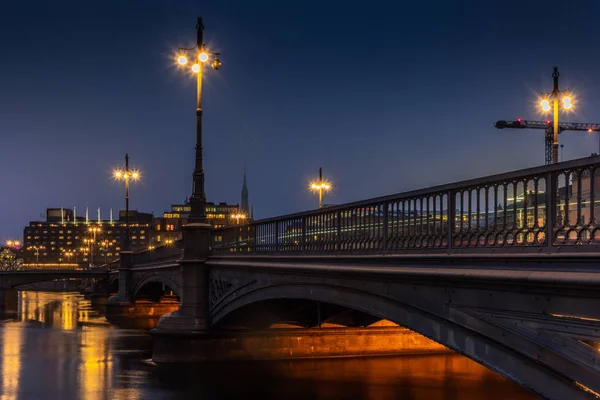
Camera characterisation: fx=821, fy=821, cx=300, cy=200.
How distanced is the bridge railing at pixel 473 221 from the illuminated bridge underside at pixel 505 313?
0.43 m

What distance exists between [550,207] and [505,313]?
1465 millimetres

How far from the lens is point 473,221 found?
14.2 m

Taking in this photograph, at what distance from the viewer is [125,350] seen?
35938mm

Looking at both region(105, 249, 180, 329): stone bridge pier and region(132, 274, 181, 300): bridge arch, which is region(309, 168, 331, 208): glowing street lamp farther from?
region(105, 249, 180, 329): stone bridge pier

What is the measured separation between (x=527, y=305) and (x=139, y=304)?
52015 mm

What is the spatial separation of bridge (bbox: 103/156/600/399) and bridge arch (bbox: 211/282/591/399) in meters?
0.02

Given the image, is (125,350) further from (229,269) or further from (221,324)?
(229,269)

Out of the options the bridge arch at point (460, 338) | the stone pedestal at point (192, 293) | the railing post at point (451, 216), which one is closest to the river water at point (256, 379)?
the stone pedestal at point (192, 293)

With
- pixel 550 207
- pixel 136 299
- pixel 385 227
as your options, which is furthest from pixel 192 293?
pixel 136 299

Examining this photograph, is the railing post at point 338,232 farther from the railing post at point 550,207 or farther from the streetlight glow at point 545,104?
the streetlight glow at point 545,104

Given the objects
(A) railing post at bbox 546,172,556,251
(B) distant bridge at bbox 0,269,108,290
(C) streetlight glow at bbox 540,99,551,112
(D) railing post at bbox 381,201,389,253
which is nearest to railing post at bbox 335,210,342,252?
(D) railing post at bbox 381,201,389,253

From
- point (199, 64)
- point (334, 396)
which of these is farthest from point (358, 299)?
point (199, 64)

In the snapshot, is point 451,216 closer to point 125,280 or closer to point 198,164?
point 198,164

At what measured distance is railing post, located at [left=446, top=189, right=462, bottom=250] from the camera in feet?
37.5
